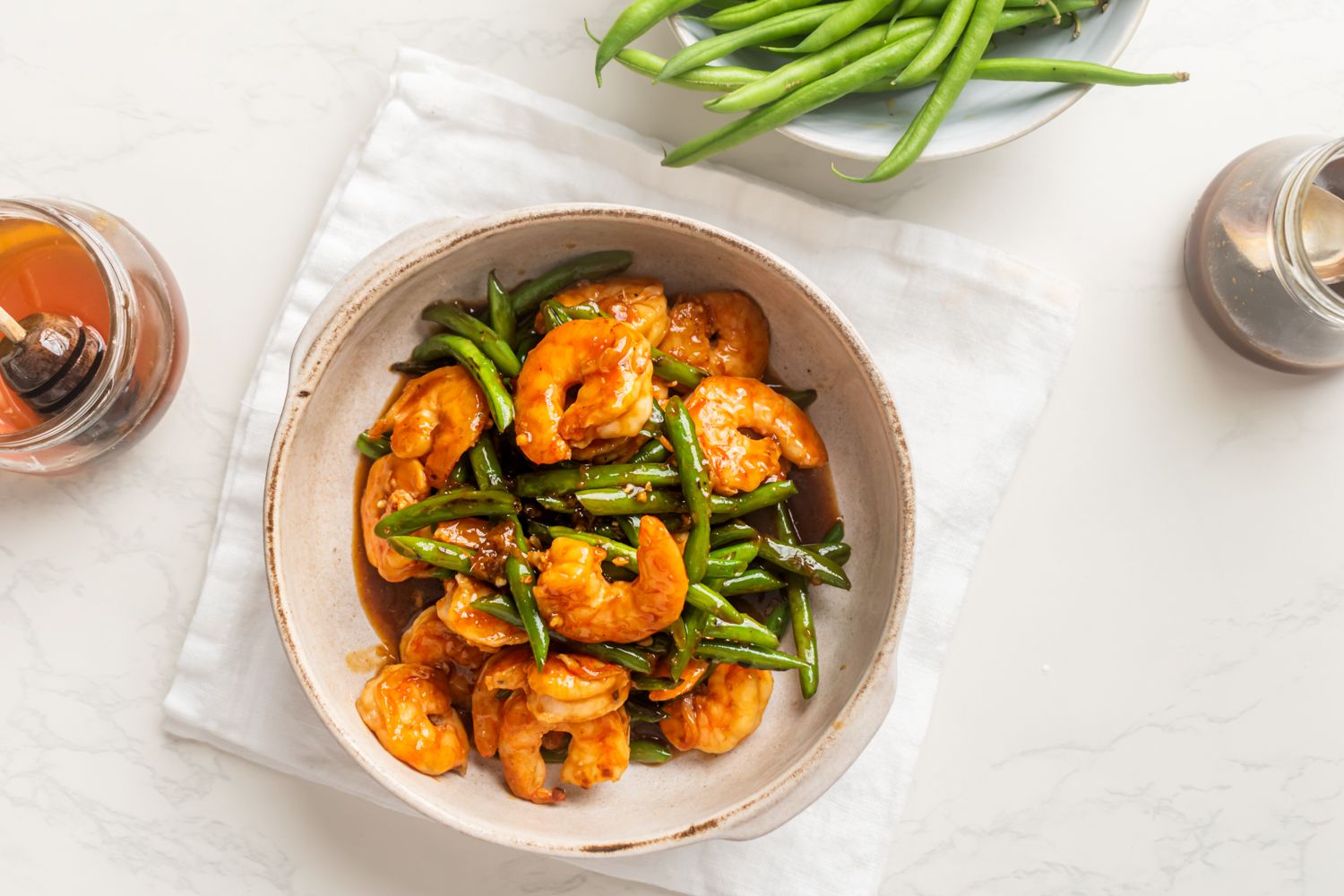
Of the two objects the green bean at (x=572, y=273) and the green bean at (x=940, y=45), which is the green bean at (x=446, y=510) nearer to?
the green bean at (x=572, y=273)

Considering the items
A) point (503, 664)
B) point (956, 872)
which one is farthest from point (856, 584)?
point (956, 872)

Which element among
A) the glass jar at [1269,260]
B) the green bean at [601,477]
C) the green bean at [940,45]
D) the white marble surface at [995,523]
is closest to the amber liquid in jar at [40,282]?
the white marble surface at [995,523]

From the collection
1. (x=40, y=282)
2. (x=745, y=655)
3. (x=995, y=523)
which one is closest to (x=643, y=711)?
(x=745, y=655)

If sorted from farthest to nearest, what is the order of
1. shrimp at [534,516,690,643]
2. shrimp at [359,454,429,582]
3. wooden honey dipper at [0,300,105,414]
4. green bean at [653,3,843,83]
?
wooden honey dipper at [0,300,105,414]
green bean at [653,3,843,83]
shrimp at [359,454,429,582]
shrimp at [534,516,690,643]

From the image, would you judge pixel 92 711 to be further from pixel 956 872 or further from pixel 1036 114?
pixel 1036 114

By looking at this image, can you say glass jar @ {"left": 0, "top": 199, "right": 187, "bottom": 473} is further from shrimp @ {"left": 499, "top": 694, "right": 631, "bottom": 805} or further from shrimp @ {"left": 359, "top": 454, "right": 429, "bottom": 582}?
shrimp @ {"left": 499, "top": 694, "right": 631, "bottom": 805}

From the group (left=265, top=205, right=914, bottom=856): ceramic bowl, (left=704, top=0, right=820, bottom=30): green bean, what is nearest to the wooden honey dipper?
(left=265, top=205, right=914, bottom=856): ceramic bowl

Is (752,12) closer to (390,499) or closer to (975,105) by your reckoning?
(975,105)
